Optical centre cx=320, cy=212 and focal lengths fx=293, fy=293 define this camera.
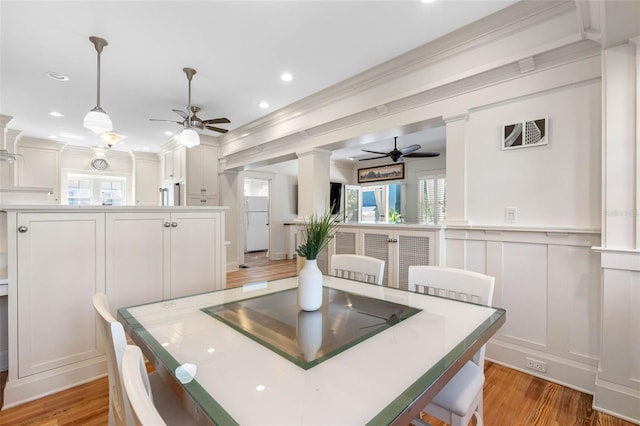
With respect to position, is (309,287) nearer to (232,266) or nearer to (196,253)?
(196,253)

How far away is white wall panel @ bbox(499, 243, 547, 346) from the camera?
2.05 meters

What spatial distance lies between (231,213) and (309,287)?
5.00 meters

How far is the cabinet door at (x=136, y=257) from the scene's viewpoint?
208 centimetres

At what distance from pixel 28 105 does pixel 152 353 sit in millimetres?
5125

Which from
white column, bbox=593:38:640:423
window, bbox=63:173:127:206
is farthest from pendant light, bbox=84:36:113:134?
window, bbox=63:173:127:206

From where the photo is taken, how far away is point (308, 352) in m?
0.91

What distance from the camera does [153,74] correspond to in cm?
318

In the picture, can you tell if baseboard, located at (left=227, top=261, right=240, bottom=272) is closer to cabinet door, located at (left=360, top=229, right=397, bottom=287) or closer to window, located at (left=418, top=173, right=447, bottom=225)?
cabinet door, located at (left=360, top=229, right=397, bottom=287)

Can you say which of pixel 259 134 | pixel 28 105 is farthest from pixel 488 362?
pixel 28 105

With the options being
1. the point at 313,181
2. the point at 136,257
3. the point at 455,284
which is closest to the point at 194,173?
the point at 313,181

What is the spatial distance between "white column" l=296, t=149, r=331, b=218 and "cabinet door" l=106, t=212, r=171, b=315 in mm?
1896

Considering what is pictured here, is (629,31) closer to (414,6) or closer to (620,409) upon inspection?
(414,6)

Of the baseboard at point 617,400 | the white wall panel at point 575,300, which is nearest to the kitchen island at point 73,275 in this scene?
the white wall panel at point 575,300

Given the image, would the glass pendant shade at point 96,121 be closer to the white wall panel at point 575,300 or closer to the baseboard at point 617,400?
the white wall panel at point 575,300
